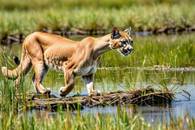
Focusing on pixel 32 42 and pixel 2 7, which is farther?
pixel 2 7

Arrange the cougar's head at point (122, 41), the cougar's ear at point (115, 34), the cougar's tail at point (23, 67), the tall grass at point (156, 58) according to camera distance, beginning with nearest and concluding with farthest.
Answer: the cougar's head at point (122, 41), the cougar's ear at point (115, 34), the cougar's tail at point (23, 67), the tall grass at point (156, 58)

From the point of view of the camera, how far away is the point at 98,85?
1606 cm

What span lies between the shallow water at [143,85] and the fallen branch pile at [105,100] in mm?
156

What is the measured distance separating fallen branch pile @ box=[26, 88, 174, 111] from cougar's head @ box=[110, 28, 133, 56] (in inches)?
25.7

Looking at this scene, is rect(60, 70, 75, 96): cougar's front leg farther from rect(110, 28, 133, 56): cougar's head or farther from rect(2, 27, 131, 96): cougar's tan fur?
rect(110, 28, 133, 56): cougar's head

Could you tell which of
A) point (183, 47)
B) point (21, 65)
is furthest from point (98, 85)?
point (183, 47)

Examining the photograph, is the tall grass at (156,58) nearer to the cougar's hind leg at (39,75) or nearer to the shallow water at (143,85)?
the shallow water at (143,85)

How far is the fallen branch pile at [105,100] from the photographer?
13.3 m

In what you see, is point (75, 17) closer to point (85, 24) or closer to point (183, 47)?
point (85, 24)

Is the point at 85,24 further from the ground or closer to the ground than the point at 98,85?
further from the ground

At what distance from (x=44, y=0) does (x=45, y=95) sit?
28391 mm

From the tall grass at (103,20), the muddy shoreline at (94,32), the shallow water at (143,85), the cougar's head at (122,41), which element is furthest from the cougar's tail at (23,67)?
the tall grass at (103,20)

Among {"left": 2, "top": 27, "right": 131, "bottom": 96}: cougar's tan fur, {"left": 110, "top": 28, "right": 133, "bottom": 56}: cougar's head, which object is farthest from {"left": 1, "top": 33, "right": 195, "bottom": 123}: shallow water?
{"left": 110, "top": 28, "right": 133, "bottom": 56}: cougar's head

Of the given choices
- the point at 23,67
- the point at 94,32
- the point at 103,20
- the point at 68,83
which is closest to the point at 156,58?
the point at 23,67
